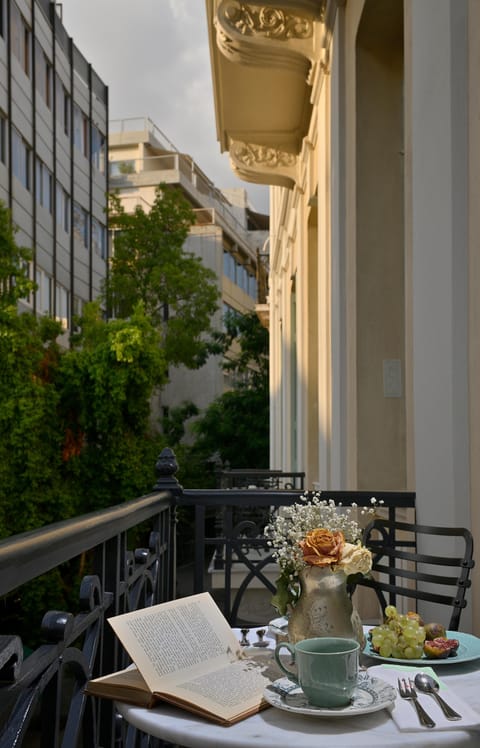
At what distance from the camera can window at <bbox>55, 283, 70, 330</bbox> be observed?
29391 mm

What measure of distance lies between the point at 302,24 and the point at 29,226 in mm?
19961

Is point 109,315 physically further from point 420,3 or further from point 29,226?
point 420,3

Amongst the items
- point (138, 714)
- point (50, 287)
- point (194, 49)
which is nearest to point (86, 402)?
point (50, 287)

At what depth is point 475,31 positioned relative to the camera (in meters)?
3.33

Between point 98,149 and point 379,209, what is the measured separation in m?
31.4

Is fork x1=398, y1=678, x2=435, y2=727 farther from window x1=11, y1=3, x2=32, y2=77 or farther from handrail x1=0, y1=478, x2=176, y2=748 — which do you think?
window x1=11, y1=3, x2=32, y2=77

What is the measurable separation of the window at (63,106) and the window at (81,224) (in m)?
2.85

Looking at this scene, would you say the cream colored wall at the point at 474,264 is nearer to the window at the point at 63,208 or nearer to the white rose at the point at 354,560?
the white rose at the point at 354,560

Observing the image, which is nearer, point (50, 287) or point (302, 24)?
point (302, 24)

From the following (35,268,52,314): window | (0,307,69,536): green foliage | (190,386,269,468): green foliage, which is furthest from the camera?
(190,386,269,468): green foliage

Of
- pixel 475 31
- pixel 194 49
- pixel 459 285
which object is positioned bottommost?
pixel 459 285

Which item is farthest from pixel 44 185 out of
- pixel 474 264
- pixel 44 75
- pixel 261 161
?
pixel 474 264

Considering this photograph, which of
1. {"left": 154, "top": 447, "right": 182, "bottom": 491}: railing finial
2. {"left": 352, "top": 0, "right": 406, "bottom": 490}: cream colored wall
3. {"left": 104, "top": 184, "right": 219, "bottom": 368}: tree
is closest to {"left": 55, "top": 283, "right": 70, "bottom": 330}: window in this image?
{"left": 104, "top": 184, "right": 219, "bottom": 368}: tree

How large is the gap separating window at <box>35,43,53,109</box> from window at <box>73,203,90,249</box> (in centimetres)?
458
